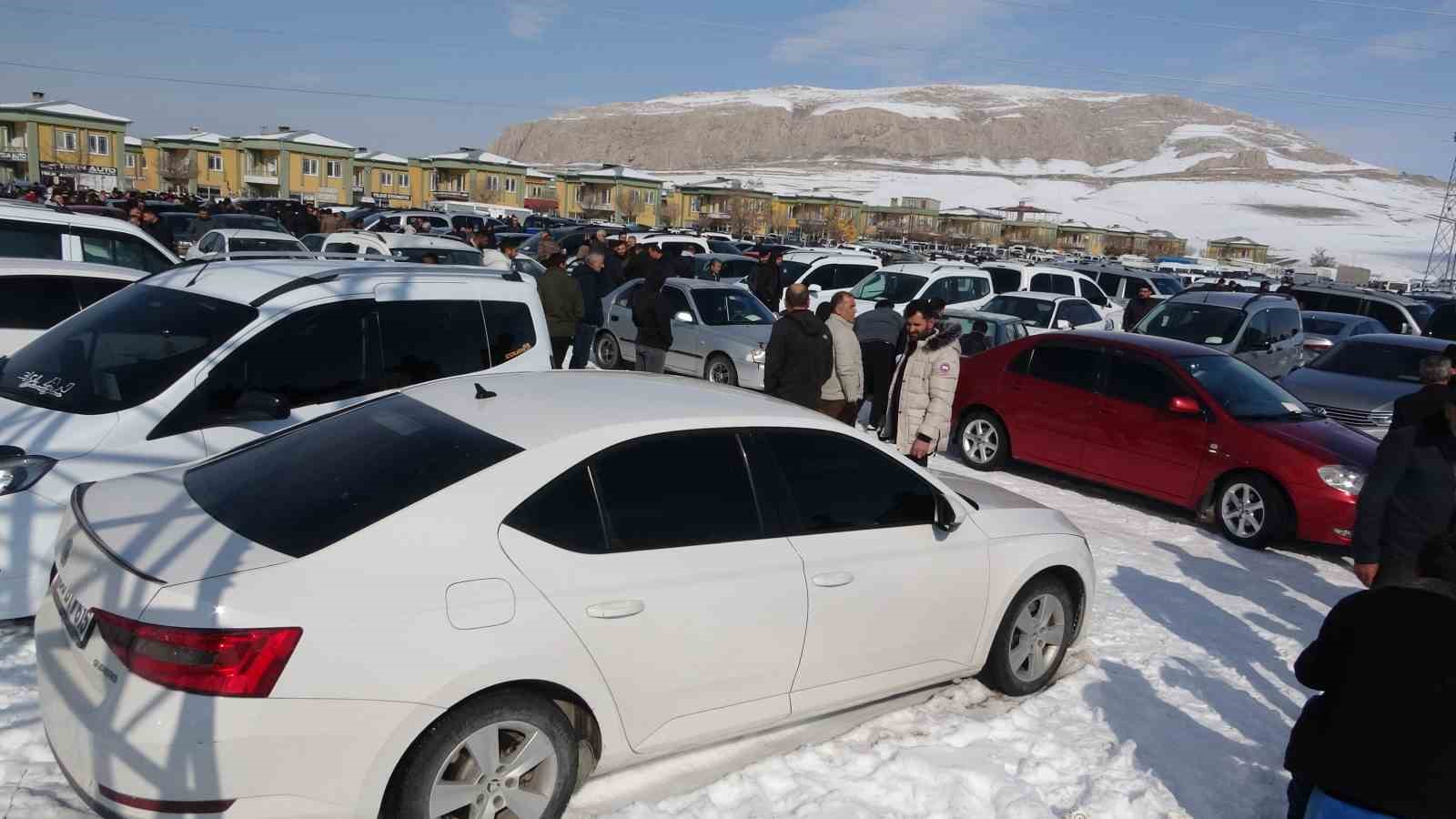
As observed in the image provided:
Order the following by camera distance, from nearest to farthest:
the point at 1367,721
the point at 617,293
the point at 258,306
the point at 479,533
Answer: the point at 1367,721 → the point at 479,533 → the point at 258,306 → the point at 617,293

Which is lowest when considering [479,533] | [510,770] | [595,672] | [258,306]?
[510,770]

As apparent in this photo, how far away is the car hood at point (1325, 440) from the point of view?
7898 mm

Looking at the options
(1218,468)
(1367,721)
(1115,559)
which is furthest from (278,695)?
(1218,468)

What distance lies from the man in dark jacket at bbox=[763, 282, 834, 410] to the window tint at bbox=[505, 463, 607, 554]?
4.37 meters

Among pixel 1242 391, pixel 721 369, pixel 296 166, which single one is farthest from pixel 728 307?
pixel 296 166

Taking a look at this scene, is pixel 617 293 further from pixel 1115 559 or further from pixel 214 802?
pixel 214 802

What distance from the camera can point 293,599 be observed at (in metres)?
2.81

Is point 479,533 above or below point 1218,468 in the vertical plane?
above

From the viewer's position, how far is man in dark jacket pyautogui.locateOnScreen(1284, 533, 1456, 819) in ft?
8.52

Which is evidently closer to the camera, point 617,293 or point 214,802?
point 214,802

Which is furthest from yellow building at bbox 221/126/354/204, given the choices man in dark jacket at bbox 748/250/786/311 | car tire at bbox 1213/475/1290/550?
car tire at bbox 1213/475/1290/550

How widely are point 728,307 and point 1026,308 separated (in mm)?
5579

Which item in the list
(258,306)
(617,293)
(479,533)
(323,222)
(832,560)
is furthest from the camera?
(323,222)

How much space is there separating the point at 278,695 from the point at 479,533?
738 millimetres
